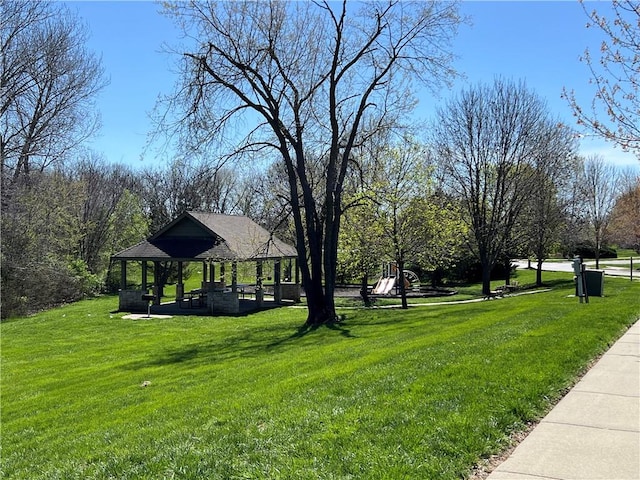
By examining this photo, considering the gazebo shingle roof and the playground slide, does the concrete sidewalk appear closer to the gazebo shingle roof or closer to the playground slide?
the gazebo shingle roof

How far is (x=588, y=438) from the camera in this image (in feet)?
15.1

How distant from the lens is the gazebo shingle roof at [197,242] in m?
26.3

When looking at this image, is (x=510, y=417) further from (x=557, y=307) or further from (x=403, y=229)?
(x=403, y=229)

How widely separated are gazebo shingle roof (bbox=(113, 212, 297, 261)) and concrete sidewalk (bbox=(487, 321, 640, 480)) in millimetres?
20220

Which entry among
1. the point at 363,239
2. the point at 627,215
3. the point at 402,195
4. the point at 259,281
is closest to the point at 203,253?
the point at 259,281

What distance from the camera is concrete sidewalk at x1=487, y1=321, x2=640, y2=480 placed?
3.94 metres

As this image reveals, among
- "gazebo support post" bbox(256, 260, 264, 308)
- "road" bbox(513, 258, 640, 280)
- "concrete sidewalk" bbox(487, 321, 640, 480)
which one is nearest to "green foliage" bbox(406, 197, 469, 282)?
"gazebo support post" bbox(256, 260, 264, 308)

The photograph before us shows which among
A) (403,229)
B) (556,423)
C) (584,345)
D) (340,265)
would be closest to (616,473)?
(556,423)

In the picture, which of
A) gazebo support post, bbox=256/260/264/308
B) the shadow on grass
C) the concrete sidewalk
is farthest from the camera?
gazebo support post, bbox=256/260/264/308

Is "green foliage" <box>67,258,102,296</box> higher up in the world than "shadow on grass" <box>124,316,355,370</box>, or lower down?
higher up

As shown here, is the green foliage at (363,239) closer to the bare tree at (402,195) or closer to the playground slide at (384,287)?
the bare tree at (402,195)

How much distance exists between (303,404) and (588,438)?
2633 millimetres

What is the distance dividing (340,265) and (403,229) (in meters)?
4.42

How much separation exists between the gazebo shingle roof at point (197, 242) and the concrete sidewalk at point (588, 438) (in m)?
20.2
